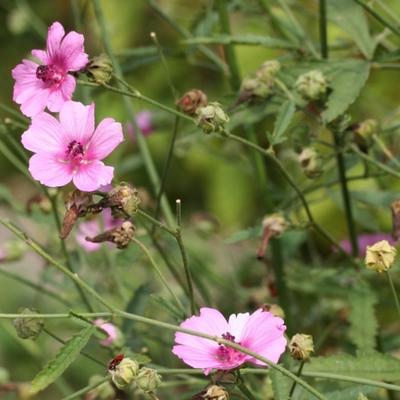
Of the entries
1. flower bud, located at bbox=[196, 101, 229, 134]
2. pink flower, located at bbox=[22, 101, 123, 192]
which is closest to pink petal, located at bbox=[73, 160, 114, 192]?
pink flower, located at bbox=[22, 101, 123, 192]

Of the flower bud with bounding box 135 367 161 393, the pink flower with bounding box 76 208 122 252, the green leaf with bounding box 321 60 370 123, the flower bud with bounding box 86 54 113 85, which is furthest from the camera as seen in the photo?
the pink flower with bounding box 76 208 122 252

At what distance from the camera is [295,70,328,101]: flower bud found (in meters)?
1.00

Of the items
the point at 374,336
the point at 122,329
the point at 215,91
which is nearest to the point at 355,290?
the point at 374,336

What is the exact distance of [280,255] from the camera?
3.94 ft

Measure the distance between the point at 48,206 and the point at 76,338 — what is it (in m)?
0.41

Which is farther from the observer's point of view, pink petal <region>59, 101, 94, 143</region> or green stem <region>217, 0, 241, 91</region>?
green stem <region>217, 0, 241, 91</region>

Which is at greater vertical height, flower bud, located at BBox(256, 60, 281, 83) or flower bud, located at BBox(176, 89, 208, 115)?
flower bud, located at BBox(176, 89, 208, 115)

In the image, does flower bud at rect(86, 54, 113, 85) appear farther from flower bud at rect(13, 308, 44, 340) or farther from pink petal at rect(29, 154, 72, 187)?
flower bud at rect(13, 308, 44, 340)

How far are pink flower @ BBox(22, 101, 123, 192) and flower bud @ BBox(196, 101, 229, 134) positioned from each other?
0.09 m

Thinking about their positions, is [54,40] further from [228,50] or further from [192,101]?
[228,50]

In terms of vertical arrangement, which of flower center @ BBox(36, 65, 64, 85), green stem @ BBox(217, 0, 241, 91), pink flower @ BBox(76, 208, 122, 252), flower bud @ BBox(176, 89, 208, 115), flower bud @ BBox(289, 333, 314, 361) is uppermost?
flower center @ BBox(36, 65, 64, 85)

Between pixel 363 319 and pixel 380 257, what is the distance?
0.26m

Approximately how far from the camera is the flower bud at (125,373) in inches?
30.4

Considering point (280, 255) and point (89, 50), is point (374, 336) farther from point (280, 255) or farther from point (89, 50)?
point (89, 50)
